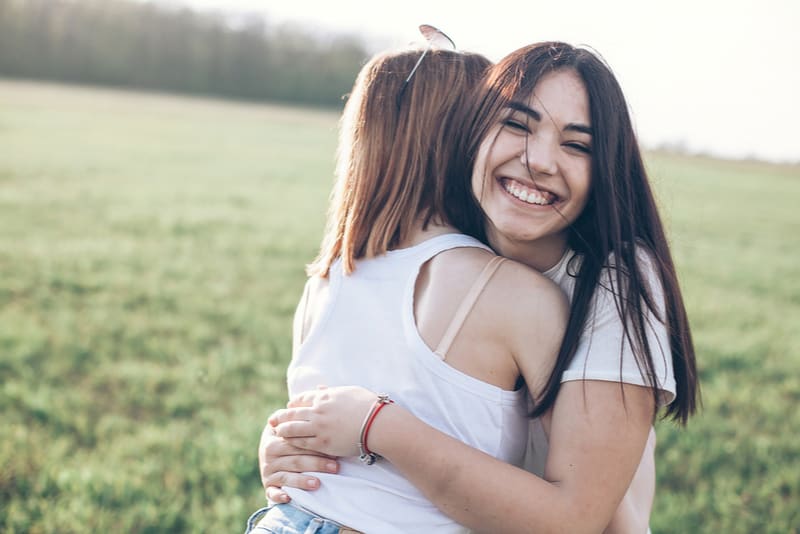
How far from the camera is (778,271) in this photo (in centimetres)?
1015

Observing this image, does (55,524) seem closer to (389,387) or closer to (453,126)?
(389,387)

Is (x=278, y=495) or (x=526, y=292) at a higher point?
(x=526, y=292)

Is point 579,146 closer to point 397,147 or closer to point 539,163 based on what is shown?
point 539,163

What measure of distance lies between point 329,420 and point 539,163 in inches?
31.9

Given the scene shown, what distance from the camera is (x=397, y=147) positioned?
6.50 feet

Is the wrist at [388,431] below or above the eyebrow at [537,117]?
below

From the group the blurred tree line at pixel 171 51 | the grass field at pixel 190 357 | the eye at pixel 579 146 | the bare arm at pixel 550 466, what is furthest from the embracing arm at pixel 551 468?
the blurred tree line at pixel 171 51

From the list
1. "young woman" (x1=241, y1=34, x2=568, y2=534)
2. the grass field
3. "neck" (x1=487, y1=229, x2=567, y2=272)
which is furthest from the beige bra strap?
the grass field

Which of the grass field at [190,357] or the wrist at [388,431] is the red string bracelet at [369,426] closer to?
the wrist at [388,431]

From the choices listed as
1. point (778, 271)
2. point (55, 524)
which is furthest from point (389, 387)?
point (778, 271)

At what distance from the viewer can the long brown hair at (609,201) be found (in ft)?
5.89

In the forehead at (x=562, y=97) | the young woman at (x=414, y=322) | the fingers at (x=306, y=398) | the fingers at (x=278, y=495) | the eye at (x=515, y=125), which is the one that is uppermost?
the forehead at (x=562, y=97)

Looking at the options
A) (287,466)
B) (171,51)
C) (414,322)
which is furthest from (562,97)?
(171,51)

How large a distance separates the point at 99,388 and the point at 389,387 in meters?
3.37
